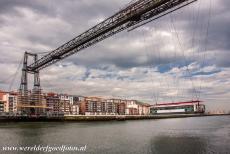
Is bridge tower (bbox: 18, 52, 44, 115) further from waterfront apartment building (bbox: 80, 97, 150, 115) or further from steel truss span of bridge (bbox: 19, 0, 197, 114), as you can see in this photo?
waterfront apartment building (bbox: 80, 97, 150, 115)

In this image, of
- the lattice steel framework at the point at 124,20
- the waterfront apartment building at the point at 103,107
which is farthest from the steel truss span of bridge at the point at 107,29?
the waterfront apartment building at the point at 103,107

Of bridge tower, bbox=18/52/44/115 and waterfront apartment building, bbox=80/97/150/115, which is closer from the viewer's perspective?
bridge tower, bbox=18/52/44/115

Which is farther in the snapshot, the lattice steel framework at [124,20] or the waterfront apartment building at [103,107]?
the waterfront apartment building at [103,107]

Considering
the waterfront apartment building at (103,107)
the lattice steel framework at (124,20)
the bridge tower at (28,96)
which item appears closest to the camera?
the lattice steel framework at (124,20)

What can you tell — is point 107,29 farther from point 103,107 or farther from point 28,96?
point 103,107

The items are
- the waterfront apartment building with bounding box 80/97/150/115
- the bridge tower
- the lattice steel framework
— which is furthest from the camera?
the waterfront apartment building with bounding box 80/97/150/115

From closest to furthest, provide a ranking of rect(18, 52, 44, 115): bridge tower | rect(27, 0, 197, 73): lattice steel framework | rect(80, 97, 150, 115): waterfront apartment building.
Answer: rect(27, 0, 197, 73): lattice steel framework, rect(18, 52, 44, 115): bridge tower, rect(80, 97, 150, 115): waterfront apartment building

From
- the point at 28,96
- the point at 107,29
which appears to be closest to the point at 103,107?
the point at 28,96

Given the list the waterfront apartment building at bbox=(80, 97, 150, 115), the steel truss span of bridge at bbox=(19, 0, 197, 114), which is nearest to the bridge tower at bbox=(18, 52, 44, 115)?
the steel truss span of bridge at bbox=(19, 0, 197, 114)

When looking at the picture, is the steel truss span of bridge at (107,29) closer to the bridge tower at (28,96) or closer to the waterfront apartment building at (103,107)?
the bridge tower at (28,96)

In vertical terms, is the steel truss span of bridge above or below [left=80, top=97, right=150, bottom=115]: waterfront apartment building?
above

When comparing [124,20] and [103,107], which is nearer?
[124,20]

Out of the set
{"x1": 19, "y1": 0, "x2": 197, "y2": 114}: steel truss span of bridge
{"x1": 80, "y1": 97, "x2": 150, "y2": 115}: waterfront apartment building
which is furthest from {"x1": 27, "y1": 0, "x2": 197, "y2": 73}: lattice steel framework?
{"x1": 80, "y1": 97, "x2": 150, "y2": 115}: waterfront apartment building

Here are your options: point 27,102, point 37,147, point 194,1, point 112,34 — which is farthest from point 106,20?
point 27,102
